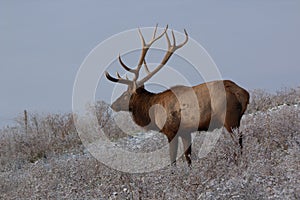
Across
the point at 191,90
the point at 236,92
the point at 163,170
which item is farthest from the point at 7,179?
the point at 236,92

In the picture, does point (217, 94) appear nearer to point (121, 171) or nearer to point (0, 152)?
point (121, 171)

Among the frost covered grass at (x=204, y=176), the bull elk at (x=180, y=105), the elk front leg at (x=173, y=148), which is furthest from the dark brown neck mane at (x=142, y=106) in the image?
the elk front leg at (x=173, y=148)

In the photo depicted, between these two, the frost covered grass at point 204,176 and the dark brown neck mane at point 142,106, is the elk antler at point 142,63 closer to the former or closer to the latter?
the dark brown neck mane at point 142,106

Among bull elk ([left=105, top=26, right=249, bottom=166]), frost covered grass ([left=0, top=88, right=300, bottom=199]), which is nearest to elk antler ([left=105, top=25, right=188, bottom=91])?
bull elk ([left=105, top=26, right=249, bottom=166])

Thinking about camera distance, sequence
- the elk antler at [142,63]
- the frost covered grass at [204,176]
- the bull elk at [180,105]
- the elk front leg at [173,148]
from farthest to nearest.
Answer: the elk antler at [142,63] < the elk front leg at [173,148] < the bull elk at [180,105] < the frost covered grass at [204,176]

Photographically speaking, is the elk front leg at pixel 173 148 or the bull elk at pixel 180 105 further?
the elk front leg at pixel 173 148

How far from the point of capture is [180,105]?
9562 millimetres

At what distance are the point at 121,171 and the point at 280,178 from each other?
2419 mm

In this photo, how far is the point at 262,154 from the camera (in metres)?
7.57

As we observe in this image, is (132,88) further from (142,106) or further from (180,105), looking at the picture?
(180,105)

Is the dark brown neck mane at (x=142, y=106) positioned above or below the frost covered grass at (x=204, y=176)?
above

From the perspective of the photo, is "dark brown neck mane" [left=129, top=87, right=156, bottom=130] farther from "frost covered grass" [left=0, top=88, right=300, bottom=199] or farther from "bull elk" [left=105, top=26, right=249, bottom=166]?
"frost covered grass" [left=0, top=88, right=300, bottom=199]

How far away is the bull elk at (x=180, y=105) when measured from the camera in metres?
9.10

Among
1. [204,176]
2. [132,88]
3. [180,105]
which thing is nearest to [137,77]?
[132,88]
